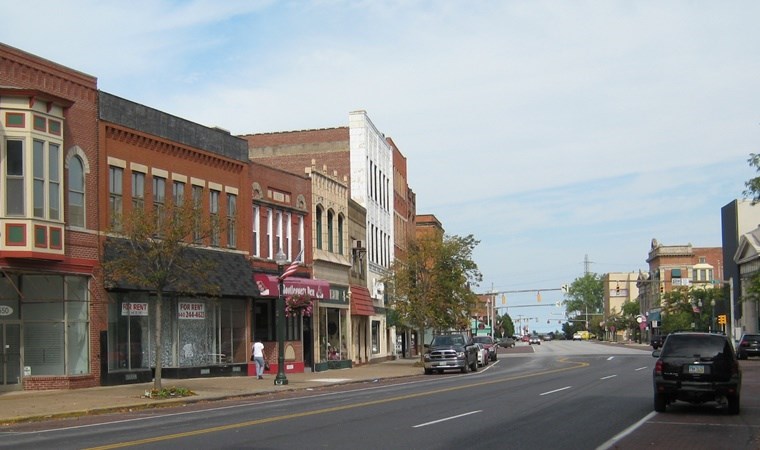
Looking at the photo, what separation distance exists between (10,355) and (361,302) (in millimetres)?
27983

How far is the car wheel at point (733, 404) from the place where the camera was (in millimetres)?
20000

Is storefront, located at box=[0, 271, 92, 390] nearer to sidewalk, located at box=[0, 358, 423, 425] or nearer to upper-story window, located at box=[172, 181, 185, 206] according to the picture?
sidewalk, located at box=[0, 358, 423, 425]

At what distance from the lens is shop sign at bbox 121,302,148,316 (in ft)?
104

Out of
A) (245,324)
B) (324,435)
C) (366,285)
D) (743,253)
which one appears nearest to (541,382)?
(245,324)

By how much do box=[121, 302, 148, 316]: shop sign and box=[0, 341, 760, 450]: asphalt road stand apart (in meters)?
7.09

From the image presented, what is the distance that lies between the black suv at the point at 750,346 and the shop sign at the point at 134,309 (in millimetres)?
38713

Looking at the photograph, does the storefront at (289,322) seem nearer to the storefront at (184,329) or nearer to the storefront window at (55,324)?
the storefront at (184,329)

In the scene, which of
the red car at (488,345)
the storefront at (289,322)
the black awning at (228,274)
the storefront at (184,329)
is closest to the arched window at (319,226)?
the storefront at (289,322)

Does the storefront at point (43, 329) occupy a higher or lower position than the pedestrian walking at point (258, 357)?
higher

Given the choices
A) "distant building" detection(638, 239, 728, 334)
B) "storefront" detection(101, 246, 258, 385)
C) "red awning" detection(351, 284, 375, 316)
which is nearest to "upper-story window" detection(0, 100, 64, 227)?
"storefront" detection(101, 246, 258, 385)

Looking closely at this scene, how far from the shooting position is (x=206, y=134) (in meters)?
37.5

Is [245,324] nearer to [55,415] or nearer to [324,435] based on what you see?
[55,415]

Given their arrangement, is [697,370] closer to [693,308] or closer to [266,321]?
[266,321]

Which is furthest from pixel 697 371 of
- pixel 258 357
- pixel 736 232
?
pixel 736 232
